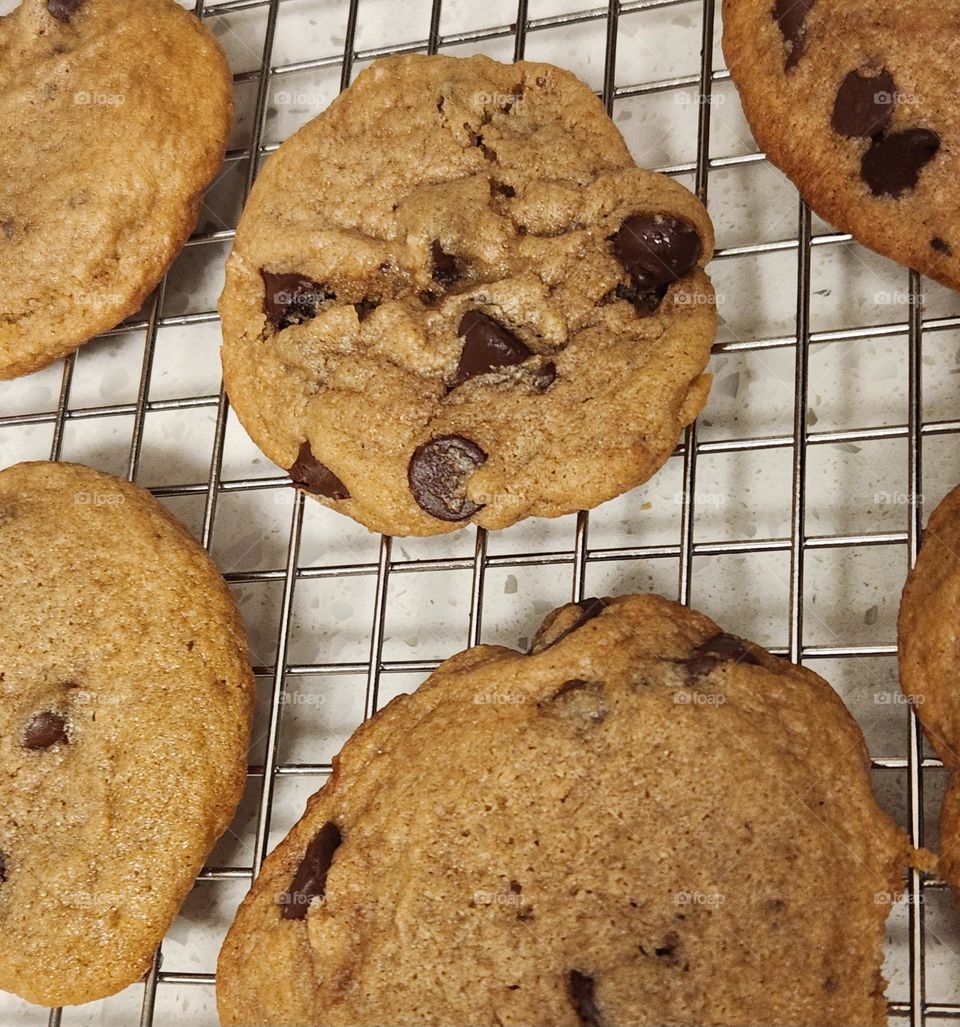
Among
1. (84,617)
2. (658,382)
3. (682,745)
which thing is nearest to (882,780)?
(682,745)

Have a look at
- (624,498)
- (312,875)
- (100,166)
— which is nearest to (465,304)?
(624,498)

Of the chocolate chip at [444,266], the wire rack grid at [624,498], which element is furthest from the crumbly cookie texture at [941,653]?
the chocolate chip at [444,266]

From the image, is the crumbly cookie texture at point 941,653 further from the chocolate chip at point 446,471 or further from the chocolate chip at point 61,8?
the chocolate chip at point 61,8

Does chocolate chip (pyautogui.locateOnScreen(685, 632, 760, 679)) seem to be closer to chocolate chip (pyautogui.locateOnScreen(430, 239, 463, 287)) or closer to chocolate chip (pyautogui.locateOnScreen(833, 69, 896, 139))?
chocolate chip (pyautogui.locateOnScreen(430, 239, 463, 287))

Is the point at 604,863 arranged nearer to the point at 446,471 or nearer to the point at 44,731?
the point at 446,471

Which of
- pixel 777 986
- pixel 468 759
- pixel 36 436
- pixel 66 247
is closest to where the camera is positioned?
pixel 777 986

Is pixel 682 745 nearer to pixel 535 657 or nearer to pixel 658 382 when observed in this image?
pixel 535 657
